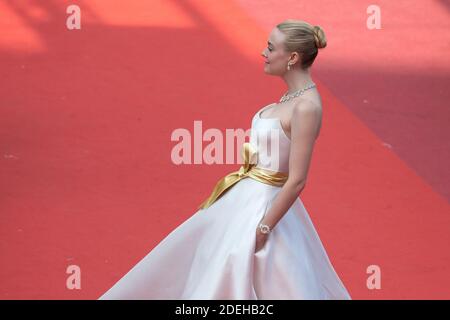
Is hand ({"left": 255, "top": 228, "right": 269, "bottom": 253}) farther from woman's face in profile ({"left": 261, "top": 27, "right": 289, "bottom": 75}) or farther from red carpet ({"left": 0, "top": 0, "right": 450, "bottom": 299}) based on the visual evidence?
red carpet ({"left": 0, "top": 0, "right": 450, "bottom": 299})

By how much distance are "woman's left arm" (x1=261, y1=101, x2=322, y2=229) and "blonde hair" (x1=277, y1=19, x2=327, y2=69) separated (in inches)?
6.8

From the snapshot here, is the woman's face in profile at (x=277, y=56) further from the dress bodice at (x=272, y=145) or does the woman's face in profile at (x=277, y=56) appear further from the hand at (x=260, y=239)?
the hand at (x=260, y=239)

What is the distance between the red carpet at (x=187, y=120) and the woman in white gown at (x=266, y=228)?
5.50ft

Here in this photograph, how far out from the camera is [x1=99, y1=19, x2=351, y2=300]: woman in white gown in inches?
102

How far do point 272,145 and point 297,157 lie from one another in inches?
5.1

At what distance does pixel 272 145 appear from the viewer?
106 inches

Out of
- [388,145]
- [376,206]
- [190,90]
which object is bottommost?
[376,206]

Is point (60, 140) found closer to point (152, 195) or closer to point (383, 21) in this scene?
point (152, 195)

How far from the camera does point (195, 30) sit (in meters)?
4.52

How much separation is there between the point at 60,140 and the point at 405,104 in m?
1.72

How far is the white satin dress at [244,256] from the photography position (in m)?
2.59

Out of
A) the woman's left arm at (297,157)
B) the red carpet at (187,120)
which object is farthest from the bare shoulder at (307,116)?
the red carpet at (187,120)

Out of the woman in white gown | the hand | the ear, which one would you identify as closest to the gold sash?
the woman in white gown
